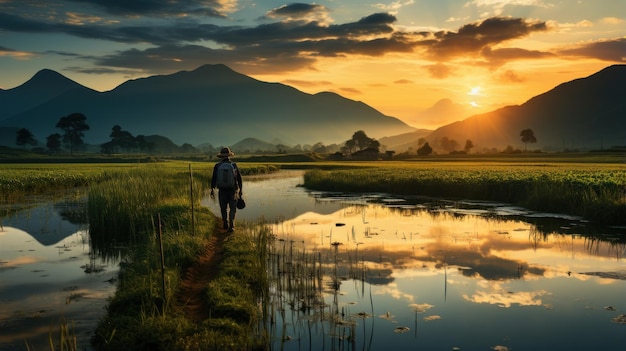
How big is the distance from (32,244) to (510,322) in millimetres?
18457

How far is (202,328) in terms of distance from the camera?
31.9 ft

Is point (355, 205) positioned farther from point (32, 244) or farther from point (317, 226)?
point (32, 244)

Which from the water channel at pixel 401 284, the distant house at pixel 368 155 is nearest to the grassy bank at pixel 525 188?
the water channel at pixel 401 284

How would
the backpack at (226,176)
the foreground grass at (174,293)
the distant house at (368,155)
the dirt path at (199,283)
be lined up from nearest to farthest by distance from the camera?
the foreground grass at (174,293) → the dirt path at (199,283) → the backpack at (226,176) → the distant house at (368,155)

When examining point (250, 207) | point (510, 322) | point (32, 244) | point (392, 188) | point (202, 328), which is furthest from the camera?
point (392, 188)

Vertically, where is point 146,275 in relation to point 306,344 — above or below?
above

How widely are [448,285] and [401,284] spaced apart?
137 centimetres

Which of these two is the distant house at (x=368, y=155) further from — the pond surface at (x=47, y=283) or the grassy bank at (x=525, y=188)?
the pond surface at (x=47, y=283)

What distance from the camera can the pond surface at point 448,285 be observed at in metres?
10.8

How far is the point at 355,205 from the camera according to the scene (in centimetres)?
3534

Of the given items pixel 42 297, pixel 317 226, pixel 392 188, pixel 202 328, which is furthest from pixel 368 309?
pixel 392 188

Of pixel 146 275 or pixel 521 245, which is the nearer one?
pixel 146 275

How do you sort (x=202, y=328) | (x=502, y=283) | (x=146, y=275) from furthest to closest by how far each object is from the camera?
1. (x=502, y=283)
2. (x=146, y=275)
3. (x=202, y=328)

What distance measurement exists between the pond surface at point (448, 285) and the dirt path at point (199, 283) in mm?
1695
